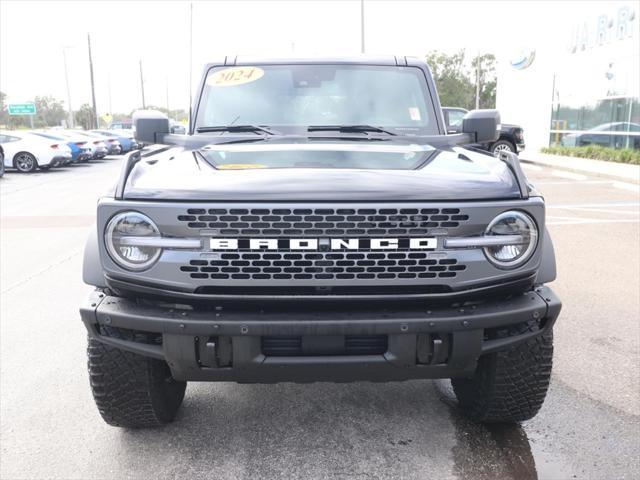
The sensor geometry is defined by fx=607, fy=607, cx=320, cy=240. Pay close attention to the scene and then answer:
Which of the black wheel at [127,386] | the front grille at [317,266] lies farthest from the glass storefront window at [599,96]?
the black wheel at [127,386]

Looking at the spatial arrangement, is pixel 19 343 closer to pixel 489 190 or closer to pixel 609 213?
pixel 489 190

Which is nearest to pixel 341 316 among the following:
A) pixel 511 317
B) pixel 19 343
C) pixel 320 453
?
pixel 511 317

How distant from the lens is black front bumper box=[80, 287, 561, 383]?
230 centimetres

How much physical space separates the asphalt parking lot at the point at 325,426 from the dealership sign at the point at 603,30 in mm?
19452

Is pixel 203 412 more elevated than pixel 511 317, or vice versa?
pixel 511 317

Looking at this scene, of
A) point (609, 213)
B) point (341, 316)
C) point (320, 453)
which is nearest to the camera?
point (341, 316)

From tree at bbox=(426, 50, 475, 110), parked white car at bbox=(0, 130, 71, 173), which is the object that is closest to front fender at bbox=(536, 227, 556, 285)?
parked white car at bbox=(0, 130, 71, 173)

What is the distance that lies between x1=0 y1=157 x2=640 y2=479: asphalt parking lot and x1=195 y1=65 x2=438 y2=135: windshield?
1653mm

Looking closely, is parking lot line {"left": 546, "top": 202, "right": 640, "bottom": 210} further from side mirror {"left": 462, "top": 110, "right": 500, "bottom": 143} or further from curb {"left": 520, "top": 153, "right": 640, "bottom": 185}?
side mirror {"left": 462, "top": 110, "right": 500, "bottom": 143}

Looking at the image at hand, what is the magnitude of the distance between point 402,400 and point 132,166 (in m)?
1.98

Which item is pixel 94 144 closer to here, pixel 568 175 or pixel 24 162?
pixel 24 162

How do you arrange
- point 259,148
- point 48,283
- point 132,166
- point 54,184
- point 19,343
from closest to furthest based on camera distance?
point 132,166 → point 259,148 → point 19,343 → point 48,283 → point 54,184

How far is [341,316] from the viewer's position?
2.35 metres

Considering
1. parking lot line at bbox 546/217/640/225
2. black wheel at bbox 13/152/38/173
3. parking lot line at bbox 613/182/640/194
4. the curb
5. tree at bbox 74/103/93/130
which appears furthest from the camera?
tree at bbox 74/103/93/130
